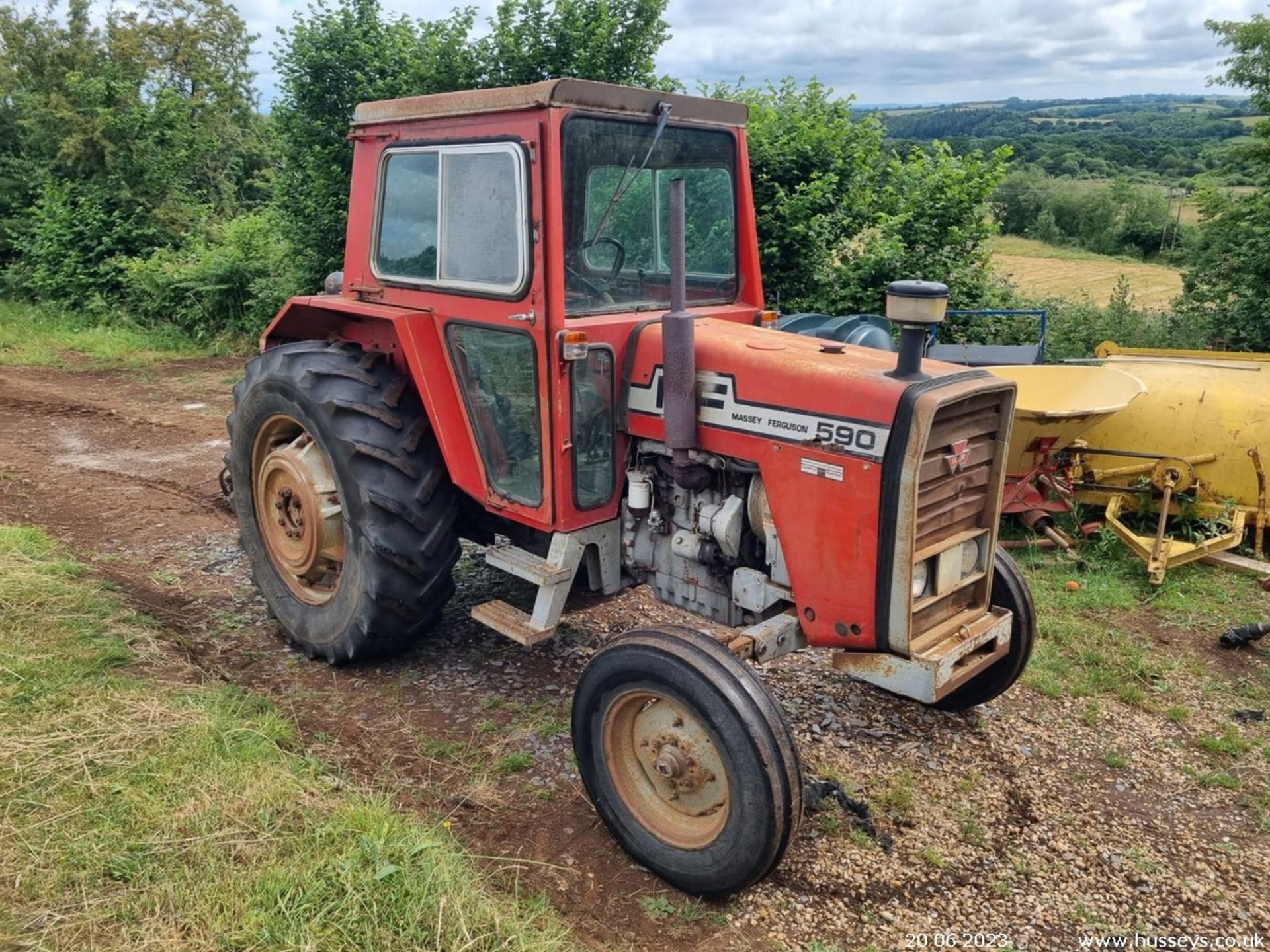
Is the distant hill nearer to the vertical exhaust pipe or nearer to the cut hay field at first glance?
the cut hay field

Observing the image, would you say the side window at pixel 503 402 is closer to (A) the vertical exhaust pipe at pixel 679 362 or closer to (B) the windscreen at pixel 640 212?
(B) the windscreen at pixel 640 212

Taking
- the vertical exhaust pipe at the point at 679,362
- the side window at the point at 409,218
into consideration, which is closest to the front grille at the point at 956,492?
the vertical exhaust pipe at the point at 679,362

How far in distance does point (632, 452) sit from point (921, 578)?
1.19 meters

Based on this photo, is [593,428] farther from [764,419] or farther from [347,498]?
[347,498]

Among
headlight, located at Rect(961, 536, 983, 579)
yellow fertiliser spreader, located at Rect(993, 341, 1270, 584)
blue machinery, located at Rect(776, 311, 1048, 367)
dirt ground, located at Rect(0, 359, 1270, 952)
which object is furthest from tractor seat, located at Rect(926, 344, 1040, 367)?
headlight, located at Rect(961, 536, 983, 579)

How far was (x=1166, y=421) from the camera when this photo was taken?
19.0 ft

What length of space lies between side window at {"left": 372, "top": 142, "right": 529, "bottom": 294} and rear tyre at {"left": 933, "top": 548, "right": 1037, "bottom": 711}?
7.18ft

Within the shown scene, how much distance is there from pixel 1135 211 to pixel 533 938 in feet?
61.4

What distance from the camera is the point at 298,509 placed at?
14.1 feet

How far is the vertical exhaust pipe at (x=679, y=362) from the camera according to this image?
307 cm

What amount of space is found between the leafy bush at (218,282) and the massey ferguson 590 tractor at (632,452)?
8.18 m

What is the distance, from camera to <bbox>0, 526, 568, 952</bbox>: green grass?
2.41 meters

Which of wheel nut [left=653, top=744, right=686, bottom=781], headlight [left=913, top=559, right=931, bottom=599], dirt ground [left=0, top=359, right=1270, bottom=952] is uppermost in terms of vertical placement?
headlight [left=913, top=559, right=931, bottom=599]

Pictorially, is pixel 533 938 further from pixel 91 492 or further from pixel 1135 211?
pixel 1135 211
